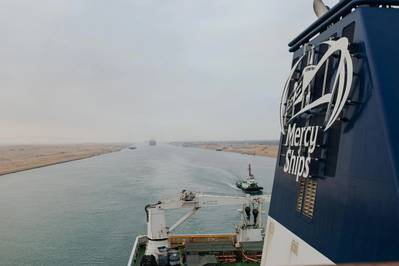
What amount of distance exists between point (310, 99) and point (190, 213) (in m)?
17.9

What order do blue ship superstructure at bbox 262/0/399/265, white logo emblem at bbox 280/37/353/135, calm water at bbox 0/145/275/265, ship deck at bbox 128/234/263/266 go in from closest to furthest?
blue ship superstructure at bbox 262/0/399/265 → white logo emblem at bbox 280/37/353/135 → ship deck at bbox 128/234/263/266 → calm water at bbox 0/145/275/265

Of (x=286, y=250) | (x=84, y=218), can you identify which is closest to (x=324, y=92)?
(x=286, y=250)

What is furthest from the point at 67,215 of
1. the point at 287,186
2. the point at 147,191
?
the point at 287,186

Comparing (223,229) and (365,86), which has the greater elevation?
(365,86)

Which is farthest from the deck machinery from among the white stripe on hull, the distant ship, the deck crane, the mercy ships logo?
the mercy ships logo

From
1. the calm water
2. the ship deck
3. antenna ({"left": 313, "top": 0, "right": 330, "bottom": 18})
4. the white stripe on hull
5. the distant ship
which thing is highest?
antenna ({"left": 313, "top": 0, "right": 330, "bottom": 18})

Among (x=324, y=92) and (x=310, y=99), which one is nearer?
(x=324, y=92)

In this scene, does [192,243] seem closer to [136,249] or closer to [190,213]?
[190,213]

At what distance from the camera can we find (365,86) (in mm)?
6496

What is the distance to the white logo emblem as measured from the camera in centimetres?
698

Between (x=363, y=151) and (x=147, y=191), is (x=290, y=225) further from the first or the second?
(x=147, y=191)

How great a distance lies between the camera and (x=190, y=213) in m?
25.3

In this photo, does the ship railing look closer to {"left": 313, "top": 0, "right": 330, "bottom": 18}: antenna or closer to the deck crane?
the deck crane

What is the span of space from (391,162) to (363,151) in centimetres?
83
